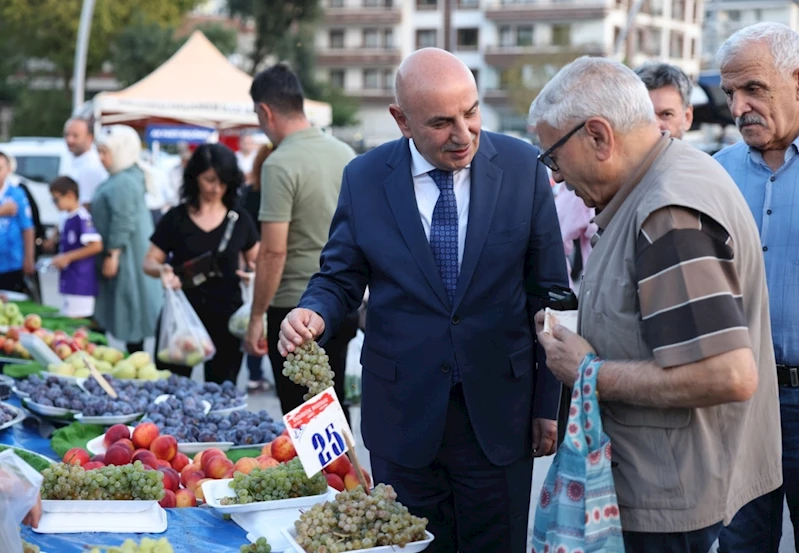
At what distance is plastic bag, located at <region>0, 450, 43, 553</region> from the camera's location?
2199 millimetres

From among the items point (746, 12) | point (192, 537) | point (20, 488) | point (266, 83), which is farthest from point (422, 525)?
point (746, 12)

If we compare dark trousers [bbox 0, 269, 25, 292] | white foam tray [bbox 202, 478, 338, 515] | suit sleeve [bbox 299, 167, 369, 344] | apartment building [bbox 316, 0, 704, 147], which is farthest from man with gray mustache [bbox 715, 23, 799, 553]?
apartment building [bbox 316, 0, 704, 147]

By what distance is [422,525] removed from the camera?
7.93ft

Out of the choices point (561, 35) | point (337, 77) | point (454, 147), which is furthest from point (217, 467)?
point (337, 77)

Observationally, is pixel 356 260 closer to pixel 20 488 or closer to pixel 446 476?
pixel 446 476

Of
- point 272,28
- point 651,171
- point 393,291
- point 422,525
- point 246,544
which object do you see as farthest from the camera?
point 272,28

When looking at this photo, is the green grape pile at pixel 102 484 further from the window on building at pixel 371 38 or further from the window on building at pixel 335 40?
the window on building at pixel 335 40

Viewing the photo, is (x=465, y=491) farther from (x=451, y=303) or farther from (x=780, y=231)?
(x=780, y=231)

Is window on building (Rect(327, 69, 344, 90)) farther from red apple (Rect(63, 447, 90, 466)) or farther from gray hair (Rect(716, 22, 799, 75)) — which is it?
gray hair (Rect(716, 22, 799, 75))

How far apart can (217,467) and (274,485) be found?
595 mm

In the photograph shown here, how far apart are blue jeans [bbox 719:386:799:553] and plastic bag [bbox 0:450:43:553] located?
79.9 inches

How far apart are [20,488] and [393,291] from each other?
118 centimetres

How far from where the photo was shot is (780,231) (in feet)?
9.98

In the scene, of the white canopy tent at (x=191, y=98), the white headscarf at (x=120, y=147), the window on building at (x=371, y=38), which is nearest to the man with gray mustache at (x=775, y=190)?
the white headscarf at (x=120, y=147)
